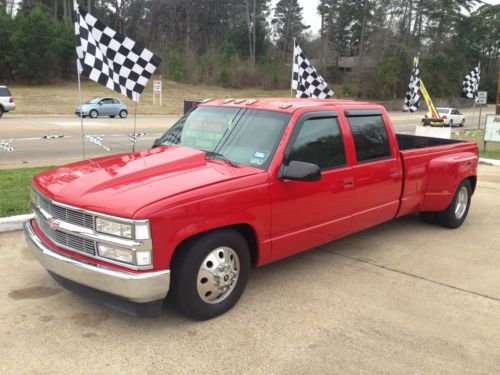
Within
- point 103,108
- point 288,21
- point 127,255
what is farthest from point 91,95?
point 288,21

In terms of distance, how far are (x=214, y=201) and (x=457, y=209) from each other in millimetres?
4370

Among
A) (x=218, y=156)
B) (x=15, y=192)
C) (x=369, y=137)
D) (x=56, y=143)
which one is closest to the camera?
(x=218, y=156)

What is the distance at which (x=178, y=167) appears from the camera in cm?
383

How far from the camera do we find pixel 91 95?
148 ft

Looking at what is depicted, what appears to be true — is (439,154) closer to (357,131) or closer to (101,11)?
(357,131)

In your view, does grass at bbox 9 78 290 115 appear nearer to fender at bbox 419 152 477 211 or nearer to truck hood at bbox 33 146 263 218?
truck hood at bbox 33 146 263 218

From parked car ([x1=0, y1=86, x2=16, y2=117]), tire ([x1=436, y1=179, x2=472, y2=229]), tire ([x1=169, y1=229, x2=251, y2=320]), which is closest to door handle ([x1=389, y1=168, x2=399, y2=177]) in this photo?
tire ([x1=436, y1=179, x2=472, y2=229])

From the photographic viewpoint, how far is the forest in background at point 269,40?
50.0 metres

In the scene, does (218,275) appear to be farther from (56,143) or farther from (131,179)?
(56,143)

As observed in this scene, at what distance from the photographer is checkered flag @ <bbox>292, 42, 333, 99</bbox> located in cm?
1129

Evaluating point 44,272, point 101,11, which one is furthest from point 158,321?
point 101,11

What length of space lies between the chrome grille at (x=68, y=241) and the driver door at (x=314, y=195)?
4.91ft

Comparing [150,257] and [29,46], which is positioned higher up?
[29,46]

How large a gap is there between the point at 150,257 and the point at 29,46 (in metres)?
52.2
